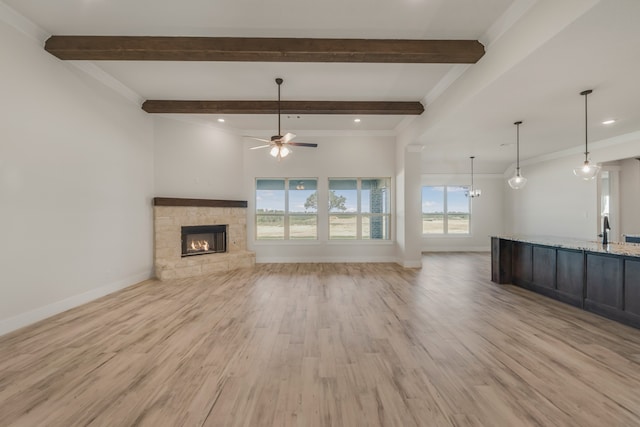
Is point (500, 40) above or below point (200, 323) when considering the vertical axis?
above

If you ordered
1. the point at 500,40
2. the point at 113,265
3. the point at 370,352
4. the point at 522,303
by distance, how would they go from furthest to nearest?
the point at 113,265 < the point at 522,303 < the point at 500,40 < the point at 370,352

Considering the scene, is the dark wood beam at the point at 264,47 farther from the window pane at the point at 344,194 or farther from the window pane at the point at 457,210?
the window pane at the point at 457,210

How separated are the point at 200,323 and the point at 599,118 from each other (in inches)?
283

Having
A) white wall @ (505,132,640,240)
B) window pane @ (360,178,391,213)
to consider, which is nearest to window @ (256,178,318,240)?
window pane @ (360,178,391,213)

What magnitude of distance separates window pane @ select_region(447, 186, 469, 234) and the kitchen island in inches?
175

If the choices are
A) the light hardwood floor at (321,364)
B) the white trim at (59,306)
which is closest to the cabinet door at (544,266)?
the light hardwood floor at (321,364)

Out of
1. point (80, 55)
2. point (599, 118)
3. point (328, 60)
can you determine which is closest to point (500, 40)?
point (328, 60)

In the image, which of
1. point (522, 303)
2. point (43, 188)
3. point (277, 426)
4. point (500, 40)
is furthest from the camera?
point (522, 303)

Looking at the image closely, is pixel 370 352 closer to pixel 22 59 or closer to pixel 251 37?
pixel 251 37

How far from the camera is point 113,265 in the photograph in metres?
4.42

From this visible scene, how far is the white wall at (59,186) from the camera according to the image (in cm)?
297

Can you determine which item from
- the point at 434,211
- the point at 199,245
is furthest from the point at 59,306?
the point at 434,211

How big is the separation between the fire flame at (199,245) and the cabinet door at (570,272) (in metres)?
6.76

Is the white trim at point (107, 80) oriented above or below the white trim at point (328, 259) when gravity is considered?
above
